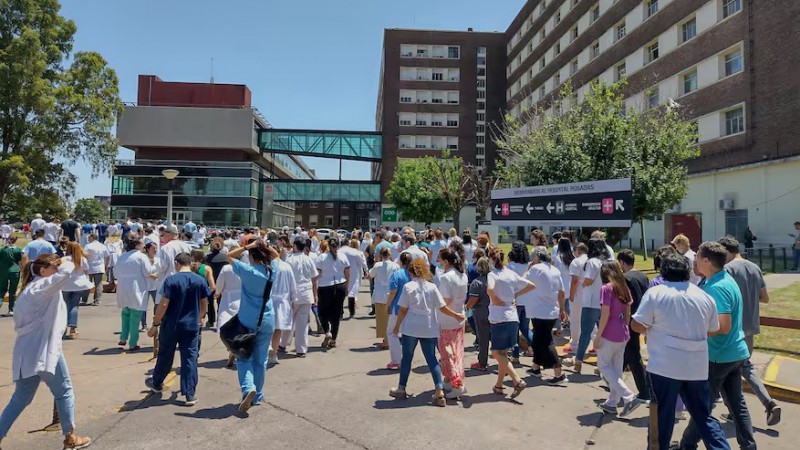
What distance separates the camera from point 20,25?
97.0 feet

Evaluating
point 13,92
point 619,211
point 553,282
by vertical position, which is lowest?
point 553,282

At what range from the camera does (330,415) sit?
521 centimetres

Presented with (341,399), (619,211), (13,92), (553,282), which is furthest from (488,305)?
(13,92)

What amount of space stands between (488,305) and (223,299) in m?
3.80

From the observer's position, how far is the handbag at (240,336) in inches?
204

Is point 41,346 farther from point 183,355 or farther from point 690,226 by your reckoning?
point 690,226

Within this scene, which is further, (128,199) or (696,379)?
(128,199)

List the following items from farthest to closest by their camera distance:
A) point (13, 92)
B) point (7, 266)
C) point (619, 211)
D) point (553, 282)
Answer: point (13, 92), point (619, 211), point (7, 266), point (553, 282)

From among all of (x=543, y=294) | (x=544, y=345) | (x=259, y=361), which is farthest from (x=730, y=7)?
(x=259, y=361)

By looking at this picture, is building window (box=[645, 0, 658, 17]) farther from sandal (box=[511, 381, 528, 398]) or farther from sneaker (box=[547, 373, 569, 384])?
sandal (box=[511, 381, 528, 398])

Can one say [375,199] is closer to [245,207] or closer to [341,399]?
[245,207]

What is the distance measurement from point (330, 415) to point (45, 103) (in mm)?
33110

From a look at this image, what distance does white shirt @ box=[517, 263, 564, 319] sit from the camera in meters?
6.61

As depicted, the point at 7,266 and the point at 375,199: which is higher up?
the point at 375,199
